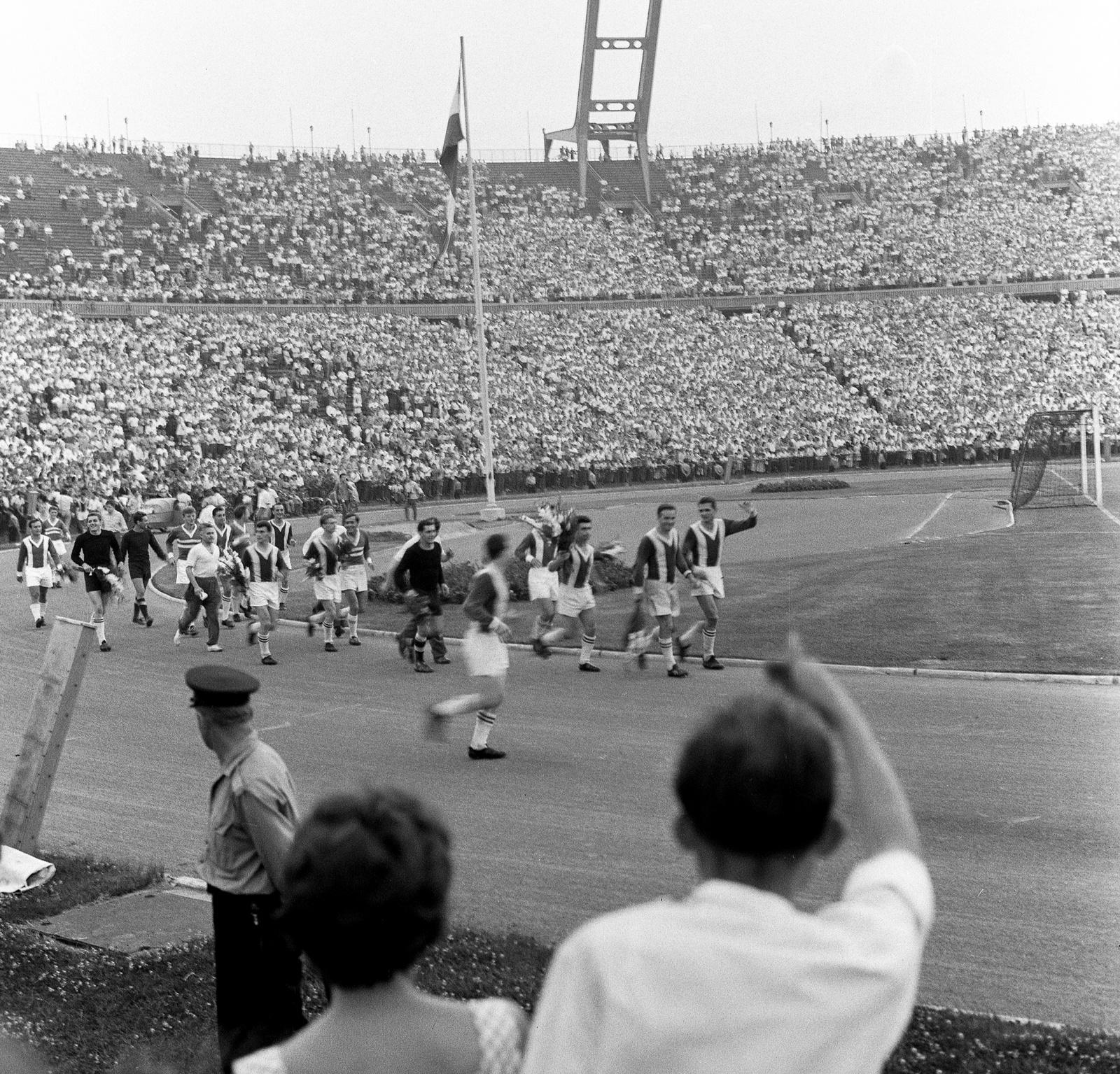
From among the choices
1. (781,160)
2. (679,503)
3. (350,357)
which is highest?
(781,160)

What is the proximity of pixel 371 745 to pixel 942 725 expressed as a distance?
496 centimetres

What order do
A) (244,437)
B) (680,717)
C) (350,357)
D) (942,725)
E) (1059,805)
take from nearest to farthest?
(1059,805)
(942,725)
(680,717)
(244,437)
(350,357)

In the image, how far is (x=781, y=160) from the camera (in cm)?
7438

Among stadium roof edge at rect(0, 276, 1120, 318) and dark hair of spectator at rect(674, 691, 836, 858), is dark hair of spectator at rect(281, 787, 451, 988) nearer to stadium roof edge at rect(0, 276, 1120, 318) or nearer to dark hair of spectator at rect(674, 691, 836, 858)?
dark hair of spectator at rect(674, 691, 836, 858)

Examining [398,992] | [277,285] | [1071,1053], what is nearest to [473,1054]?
[398,992]

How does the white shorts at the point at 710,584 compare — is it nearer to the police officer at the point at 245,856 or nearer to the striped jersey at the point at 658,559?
the striped jersey at the point at 658,559

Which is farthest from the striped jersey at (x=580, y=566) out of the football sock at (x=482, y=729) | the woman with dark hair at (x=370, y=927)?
the woman with dark hair at (x=370, y=927)

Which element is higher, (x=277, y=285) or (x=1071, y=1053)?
(x=277, y=285)

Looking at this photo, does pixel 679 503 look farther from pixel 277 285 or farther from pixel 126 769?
pixel 126 769

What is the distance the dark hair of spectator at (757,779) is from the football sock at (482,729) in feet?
32.0

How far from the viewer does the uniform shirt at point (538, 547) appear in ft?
57.9

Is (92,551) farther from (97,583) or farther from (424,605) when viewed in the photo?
(424,605)

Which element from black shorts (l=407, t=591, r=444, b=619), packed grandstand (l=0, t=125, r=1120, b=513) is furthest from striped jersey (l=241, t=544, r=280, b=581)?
packed grandstand (l=0, t=125, r=1120, b=513)

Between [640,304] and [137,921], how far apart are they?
5783 centimetres
